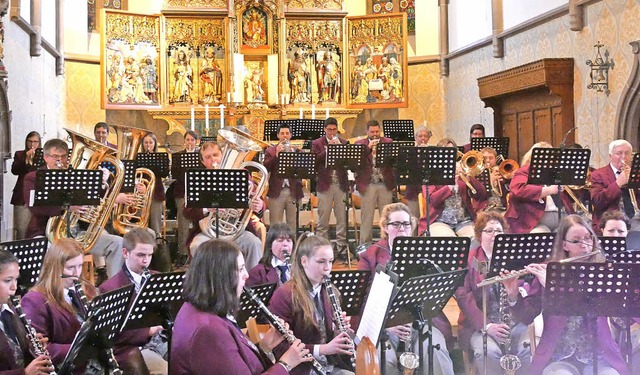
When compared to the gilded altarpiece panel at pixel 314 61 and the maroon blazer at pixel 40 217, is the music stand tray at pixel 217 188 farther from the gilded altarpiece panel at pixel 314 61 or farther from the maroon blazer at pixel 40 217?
the gilded altarpiece panel at pixel 314 61

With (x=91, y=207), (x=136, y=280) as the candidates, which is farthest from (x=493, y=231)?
(x=91, y=207)

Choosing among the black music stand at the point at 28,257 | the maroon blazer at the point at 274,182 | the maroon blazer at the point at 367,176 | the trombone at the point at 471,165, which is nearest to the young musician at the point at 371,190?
the maroon blazer at the point at 367,176

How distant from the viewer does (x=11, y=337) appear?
4176 mm

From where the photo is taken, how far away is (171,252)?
36.7ft

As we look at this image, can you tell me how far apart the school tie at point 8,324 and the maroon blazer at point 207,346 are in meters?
0.96

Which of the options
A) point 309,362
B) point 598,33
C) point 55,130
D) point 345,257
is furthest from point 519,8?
point 309,362

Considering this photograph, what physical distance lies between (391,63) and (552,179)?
7.62 m

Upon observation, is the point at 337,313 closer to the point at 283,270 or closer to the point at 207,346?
the point at 207,346

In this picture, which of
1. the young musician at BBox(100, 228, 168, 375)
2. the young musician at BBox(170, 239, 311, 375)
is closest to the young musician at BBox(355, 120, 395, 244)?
the young musician at BBox(100, 228, 168, 375)

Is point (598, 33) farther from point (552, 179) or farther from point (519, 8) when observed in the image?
point (552, 179)

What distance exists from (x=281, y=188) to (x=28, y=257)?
5.97 meters

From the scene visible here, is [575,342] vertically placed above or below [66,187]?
below

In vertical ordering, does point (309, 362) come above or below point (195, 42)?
below

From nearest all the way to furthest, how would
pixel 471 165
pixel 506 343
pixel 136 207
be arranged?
1. pixel 506 343
2. pixel 136 207
3. pixel 471 165
